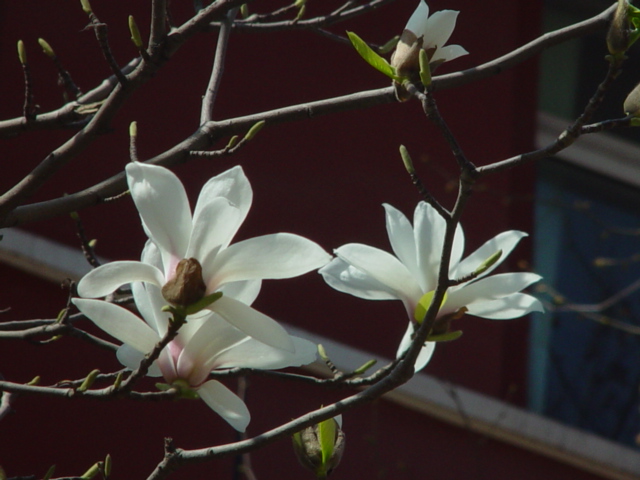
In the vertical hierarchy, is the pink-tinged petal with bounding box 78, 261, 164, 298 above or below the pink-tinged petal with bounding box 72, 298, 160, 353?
above

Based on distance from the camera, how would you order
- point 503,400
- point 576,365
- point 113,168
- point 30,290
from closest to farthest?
point 30,290 < point 113,168 < point 503,400 < point 576,365

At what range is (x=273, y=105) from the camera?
252cm

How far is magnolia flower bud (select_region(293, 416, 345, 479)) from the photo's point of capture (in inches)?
31.3

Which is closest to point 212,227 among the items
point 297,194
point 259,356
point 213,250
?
point 213,250

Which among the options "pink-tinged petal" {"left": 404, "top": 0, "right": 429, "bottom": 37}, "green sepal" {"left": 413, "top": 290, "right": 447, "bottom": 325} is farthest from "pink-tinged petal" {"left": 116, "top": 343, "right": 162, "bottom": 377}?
"pink-tinged petal" {"left": 404, "top": 0, "right": 429, "bottom": 37}

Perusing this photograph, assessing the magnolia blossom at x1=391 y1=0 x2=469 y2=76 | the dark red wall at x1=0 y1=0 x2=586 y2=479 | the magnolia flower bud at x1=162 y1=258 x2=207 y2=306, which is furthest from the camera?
the dark red wall at x1=0 y1=0 x2=586 y2=479

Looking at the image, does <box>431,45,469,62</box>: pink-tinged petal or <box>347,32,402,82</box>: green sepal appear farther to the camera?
<box>431,45,469,62</box>: pink-tinged petal

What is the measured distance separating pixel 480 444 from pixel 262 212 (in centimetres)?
90

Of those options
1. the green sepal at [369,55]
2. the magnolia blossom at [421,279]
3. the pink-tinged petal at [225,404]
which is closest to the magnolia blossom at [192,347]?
the pink-tinged petal at [225,404]

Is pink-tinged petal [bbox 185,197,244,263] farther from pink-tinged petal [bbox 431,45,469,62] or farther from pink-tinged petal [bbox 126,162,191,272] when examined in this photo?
pink-tinged petal [bbox 431,45,469,62]

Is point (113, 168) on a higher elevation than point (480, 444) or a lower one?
higher

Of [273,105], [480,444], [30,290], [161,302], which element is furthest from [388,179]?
[161,302]

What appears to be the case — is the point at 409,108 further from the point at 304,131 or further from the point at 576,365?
the point at 576,365

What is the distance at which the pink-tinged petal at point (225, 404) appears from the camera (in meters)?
0.74
